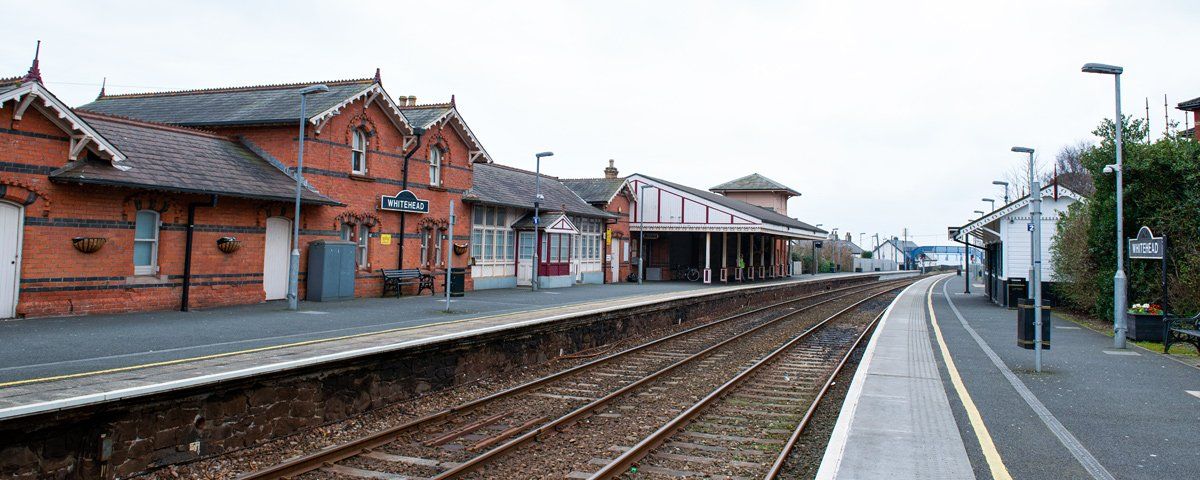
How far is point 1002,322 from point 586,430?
1600cm

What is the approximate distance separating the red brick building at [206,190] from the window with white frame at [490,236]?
97 centimetres

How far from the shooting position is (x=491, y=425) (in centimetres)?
869

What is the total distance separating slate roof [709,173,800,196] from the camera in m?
59.1

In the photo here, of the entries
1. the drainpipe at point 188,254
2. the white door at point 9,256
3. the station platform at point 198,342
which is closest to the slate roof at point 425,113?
the station platform at point 198,342

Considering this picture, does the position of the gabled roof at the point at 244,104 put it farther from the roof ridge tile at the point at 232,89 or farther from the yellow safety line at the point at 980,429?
the yellow safety line at the point at 980,429

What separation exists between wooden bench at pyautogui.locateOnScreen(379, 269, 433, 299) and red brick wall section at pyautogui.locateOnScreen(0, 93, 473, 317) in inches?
12.0

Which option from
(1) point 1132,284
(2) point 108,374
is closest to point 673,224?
(1) point 1132,284

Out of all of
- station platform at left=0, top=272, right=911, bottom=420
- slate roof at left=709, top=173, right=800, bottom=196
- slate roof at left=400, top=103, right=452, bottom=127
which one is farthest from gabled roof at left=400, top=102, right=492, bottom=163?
slate roof at left=709, top=173, right=800, bottom=196

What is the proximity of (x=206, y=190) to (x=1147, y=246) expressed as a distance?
18547mm

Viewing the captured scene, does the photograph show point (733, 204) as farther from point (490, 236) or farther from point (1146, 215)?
point (1146, 215)

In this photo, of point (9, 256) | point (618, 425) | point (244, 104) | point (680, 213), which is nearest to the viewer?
point (618, 425)

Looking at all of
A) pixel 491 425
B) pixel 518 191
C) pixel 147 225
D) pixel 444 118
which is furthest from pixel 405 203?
pixel 491 425

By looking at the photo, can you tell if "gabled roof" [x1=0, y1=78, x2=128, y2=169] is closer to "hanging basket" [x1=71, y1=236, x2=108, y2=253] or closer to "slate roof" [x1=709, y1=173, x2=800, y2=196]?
"hanging basket" [x1=71, y1=236, x2=108, y2=253]

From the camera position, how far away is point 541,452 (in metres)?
7.54
